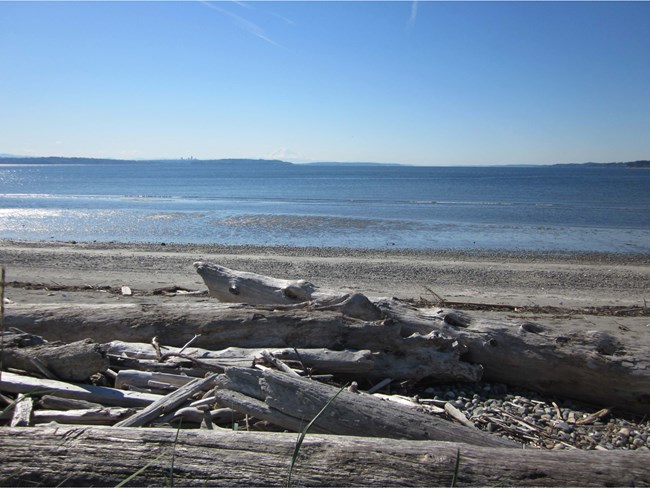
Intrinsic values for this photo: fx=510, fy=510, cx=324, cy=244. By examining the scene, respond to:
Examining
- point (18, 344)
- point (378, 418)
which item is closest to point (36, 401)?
point (18, 344)

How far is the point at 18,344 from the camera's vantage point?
497cm

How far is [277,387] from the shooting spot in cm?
405

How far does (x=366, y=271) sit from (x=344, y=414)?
10.6m

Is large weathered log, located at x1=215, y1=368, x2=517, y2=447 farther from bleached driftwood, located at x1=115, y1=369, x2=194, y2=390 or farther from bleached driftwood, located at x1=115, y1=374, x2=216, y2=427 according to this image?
bleached driftwood, located at x1=115, y1=369, x2=194, y2=390

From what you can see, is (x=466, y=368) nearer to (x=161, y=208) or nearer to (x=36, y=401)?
(x=36, y=401)

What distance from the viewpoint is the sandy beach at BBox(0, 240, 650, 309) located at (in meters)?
11.5

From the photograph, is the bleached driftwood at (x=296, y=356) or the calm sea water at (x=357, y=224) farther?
the calm sea water at (x=357, y=224)

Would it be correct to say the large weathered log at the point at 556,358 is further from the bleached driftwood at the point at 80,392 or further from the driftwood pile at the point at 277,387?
the bleached driftwood at the point at 80,392

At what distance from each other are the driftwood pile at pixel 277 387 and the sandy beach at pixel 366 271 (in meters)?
3.42

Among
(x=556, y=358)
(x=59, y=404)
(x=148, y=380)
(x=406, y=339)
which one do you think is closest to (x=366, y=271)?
(x=406, y=339)

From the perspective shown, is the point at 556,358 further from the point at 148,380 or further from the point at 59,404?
the point at 59,404

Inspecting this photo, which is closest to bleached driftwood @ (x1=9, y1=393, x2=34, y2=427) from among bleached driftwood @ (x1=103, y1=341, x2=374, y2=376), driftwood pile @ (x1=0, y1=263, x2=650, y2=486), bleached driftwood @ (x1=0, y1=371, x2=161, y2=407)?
driftwood pile @ (x1=0, y1=263, x2=650, y2=486)

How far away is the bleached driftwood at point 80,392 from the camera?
14.3ft

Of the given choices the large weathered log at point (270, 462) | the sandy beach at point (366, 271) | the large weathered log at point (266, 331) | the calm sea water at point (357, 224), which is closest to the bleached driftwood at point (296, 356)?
the large weathered log at point (266, 331)
